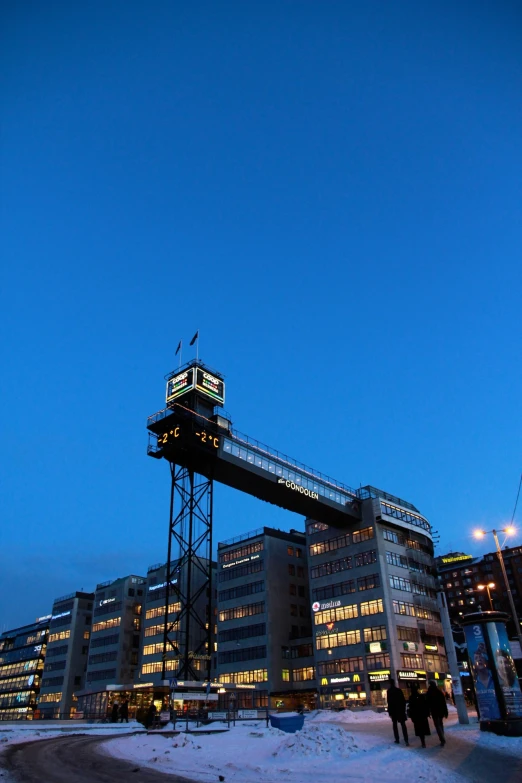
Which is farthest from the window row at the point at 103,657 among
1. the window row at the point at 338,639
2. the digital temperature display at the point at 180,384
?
the digital temperature display at the point at 180,384

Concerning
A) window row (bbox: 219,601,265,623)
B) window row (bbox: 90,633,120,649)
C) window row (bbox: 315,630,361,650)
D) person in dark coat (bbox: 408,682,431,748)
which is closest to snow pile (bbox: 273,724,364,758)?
person in dark coat (bbox: 408,682,431,748)

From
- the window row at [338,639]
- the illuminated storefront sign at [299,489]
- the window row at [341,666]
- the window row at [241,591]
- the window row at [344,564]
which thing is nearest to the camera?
the illuminated storefront sign at [299,489]

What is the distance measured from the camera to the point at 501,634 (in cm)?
2600

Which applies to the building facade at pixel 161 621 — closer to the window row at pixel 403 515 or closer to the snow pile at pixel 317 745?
the window row at pixel 403 515

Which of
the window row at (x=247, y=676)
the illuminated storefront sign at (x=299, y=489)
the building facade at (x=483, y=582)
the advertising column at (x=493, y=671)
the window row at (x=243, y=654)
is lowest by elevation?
the advertising column at (x=493, y=671)

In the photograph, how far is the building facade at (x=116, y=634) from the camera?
4916 inches

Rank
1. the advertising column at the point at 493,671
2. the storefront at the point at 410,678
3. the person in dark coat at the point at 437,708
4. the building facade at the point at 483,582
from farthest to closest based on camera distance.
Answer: the building facade at the point at 483,582
the storefront at the point at 410,678
the advertising column at the point at 493,671
the person in dark coat at the point at 437,708

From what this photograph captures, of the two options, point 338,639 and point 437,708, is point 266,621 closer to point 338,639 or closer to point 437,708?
point 338,639

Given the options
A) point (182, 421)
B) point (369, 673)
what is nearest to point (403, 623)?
point (369, 673)

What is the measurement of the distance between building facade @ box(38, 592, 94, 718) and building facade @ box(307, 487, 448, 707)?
7230 cm

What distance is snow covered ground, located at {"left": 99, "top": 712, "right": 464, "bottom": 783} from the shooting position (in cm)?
1585

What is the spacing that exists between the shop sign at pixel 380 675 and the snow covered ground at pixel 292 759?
5866 centimetres

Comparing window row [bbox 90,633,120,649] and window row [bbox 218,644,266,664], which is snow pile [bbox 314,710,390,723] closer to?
window row [bbox 218,644,266,664]

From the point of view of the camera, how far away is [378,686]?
79875 mm
